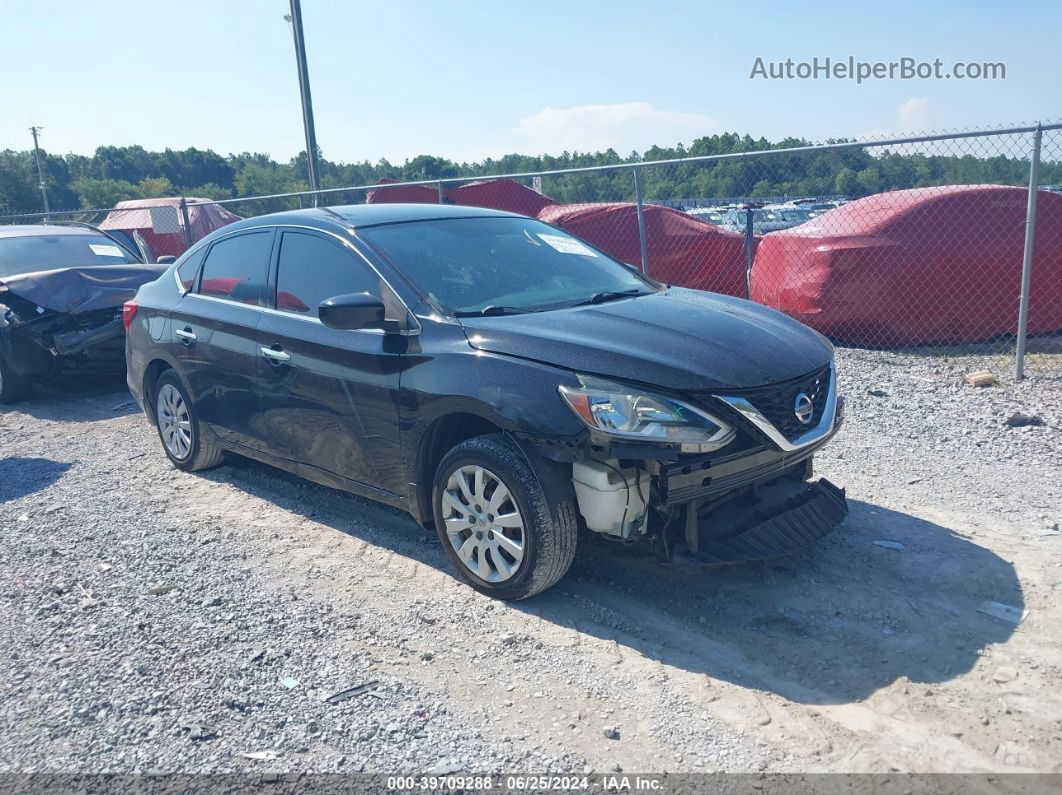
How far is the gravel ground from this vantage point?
3.02m

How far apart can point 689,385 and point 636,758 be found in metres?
1.44

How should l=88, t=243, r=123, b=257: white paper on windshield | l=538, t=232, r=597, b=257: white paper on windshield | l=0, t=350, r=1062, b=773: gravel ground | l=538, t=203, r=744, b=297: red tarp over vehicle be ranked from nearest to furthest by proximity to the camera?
l=0, t=350, r=1062, b=773: gravel ground → l=538, t=232, r=597, b=257: white paper on windshield → l=88, t=243, r=123, b=257: white paper on windshield → l=538, t=203, r=744, b=297: red tarp over vehicle

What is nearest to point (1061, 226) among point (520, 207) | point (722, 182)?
point (722, 182)

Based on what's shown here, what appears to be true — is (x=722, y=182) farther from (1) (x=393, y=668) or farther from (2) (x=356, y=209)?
(1) (x=393, y=668)

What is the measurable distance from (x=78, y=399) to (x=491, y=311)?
6.70 metres

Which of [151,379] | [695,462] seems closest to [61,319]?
[151,379]

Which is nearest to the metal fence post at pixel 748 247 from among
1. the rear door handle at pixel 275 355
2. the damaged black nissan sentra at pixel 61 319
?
the damaged black nissan sentra at pixel 61 319

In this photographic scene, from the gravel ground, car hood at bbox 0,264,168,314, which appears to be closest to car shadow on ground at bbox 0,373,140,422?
car hood at bbox 0,264,168,314

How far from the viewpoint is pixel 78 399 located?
9258mm

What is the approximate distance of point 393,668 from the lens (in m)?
3.57

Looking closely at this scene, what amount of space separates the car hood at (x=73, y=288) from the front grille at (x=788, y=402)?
6758 mm

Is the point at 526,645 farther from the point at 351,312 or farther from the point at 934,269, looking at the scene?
the point at 934,269

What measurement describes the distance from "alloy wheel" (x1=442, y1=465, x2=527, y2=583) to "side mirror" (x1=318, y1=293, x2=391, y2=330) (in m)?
0.83

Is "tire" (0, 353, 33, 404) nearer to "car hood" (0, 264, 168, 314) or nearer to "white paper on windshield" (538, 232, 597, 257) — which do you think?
"car hood" (0, 264, 168, 314)
